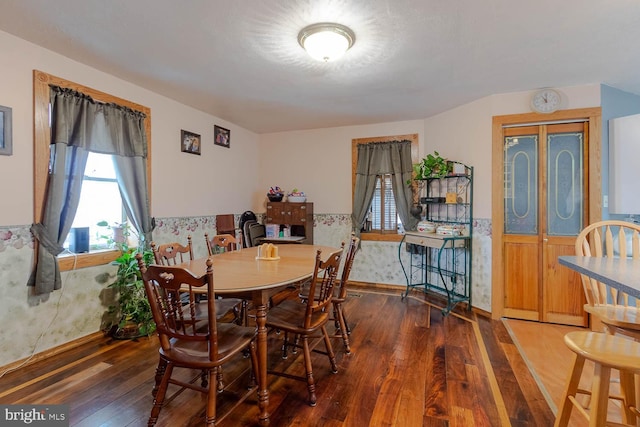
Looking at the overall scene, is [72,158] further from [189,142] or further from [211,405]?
[211,405]

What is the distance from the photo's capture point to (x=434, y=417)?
1.78m

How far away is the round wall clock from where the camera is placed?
3.14 m

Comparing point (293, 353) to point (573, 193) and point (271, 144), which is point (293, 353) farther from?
point (271, 144)

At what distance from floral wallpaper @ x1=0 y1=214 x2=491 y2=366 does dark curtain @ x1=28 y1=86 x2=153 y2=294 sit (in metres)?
0.12

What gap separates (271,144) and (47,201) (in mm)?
3273

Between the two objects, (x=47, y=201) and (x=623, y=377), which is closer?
(x=623, y=377)

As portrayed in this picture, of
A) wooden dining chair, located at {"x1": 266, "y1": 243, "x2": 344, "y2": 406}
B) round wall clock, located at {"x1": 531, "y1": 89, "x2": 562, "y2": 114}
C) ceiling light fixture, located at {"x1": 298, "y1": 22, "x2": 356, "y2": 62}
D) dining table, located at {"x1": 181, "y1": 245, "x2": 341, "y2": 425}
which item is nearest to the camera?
dining table, located at {"x1": 181, "y1": 245, "x2": 341, "y2": 425}

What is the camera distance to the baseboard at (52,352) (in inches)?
88.9

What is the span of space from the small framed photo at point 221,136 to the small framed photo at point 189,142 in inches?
13.6

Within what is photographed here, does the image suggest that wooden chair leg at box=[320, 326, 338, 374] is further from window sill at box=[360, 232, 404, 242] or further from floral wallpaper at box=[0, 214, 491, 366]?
window sill at box=[360, 232, 404, 242]

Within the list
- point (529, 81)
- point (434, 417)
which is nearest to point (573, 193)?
point (529, 81)

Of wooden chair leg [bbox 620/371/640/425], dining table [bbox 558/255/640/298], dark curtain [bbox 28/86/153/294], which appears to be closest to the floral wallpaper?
dark curtain [bbox 28/86/153/294]

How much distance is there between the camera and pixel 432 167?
12.6 ft

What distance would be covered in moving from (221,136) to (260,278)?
10.2ft
